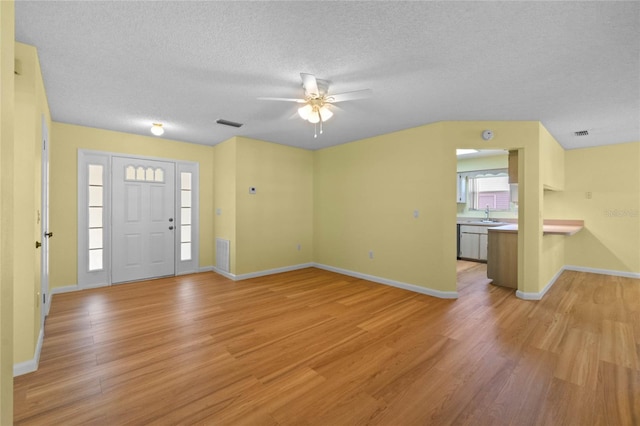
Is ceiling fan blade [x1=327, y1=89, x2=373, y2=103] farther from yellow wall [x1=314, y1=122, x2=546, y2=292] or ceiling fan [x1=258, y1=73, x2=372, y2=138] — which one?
yellow wall [x1=314, y1=122, x2=546, y2=292]

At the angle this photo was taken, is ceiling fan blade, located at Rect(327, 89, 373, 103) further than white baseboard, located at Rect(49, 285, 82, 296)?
No

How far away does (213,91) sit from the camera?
2955 millimetres

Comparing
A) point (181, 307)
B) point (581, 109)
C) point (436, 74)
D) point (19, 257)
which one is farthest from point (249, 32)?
point (581, 109)

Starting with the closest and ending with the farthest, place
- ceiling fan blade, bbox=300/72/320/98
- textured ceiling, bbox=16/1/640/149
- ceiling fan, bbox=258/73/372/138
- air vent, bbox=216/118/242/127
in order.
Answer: textured ceiling, bbox=16/1/640/149 → ceiling fan blade, bbox=300/72/320/98 → ceiling fan, bbox=258/73/372/138 → air vent, bbox=216/118/242/127

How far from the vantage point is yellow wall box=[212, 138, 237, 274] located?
493 centimetres

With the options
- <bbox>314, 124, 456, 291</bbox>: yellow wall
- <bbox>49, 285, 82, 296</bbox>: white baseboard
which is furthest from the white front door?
<bbox>314, 124, 456, 291</bbox>: yellow wall

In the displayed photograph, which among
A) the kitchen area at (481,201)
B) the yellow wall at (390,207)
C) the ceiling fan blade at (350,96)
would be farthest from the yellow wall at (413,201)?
the kitchen area at (481,201)

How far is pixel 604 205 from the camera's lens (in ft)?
17.3

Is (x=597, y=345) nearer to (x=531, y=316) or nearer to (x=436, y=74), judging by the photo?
(x=531, y=316)

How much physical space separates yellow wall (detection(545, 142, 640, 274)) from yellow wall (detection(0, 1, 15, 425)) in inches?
306

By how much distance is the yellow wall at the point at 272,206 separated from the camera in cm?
498

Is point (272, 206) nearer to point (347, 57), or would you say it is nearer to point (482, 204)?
point (347, 57)

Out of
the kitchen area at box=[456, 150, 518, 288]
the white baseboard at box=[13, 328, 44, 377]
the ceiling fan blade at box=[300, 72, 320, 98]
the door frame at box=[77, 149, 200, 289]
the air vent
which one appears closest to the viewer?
the white baseboard at box=[13, 328, 44, 377]

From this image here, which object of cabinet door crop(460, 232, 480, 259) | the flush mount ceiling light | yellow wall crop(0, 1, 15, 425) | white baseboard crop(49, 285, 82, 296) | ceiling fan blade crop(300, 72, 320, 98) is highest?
the flush mount ceiling light
